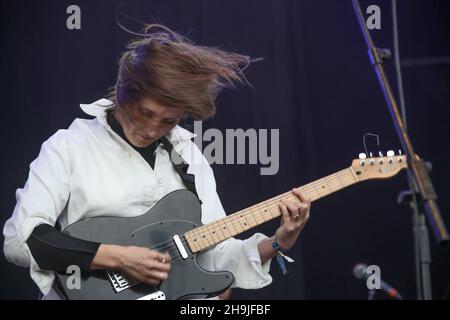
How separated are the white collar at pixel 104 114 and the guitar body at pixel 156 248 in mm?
359

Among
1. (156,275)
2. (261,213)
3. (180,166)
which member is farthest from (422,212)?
(180,166)

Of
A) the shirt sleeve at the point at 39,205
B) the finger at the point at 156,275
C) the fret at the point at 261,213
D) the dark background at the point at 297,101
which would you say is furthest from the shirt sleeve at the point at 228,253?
the shirt sleeve at the point at 39,205

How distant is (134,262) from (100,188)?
338 mm

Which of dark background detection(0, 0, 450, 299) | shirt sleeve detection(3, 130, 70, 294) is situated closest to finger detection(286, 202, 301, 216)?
dark background detection(0, 0, 450, 299)

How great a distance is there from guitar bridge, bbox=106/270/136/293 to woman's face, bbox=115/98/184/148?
56cm

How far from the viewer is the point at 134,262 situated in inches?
93.6

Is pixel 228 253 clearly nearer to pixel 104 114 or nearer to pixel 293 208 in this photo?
pixel 293 208

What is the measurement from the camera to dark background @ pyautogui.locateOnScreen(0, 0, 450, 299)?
3.07 m

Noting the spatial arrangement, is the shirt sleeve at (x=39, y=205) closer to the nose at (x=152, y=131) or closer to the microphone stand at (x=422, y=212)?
the nose at (x=152, y=131)

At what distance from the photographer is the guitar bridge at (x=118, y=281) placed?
94.9 inches

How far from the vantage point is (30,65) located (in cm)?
306

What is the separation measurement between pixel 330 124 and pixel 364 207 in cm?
49
